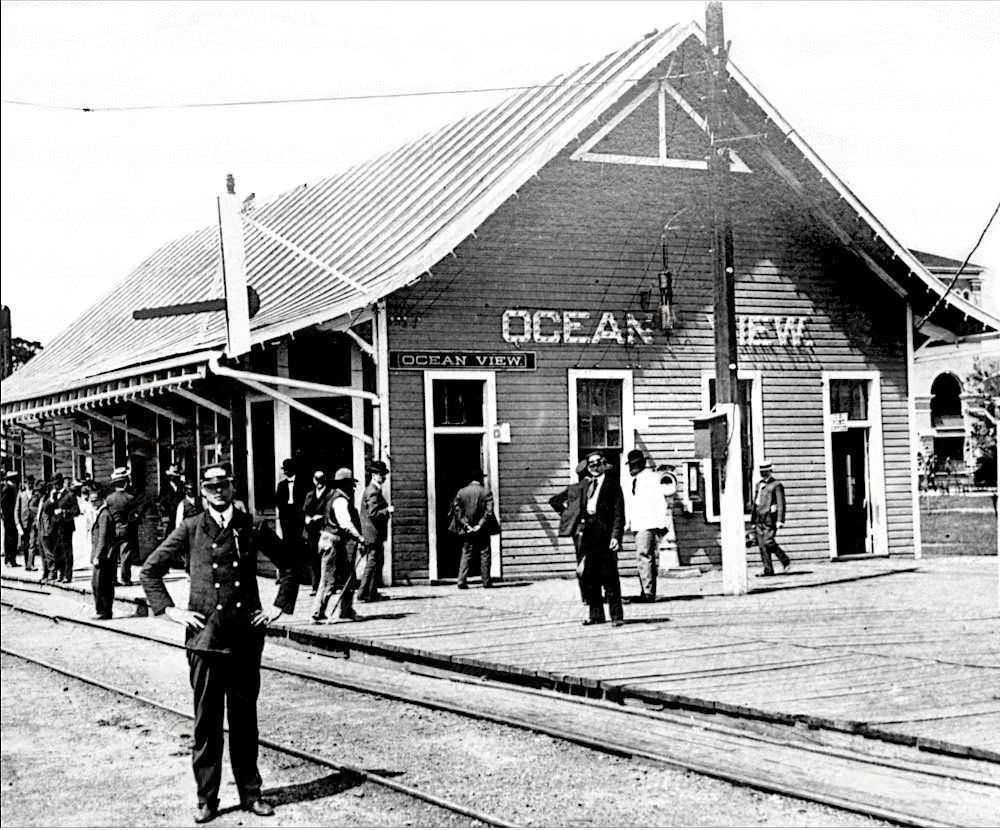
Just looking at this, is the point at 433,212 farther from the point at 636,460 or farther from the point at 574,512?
the point at 574,512

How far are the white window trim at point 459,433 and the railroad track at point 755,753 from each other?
271 inches

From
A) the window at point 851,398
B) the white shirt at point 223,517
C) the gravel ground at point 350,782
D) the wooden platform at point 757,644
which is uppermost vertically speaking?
the window at point 851,398

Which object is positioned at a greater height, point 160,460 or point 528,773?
point 160,460

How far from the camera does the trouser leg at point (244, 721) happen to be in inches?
257

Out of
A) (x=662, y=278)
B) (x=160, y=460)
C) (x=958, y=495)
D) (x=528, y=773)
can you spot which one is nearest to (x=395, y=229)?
(x=662, y=278)

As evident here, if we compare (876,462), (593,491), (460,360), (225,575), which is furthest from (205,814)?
(876,462)

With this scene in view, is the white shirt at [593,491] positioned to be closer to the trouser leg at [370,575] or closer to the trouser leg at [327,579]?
the trouser leg at [327,579]

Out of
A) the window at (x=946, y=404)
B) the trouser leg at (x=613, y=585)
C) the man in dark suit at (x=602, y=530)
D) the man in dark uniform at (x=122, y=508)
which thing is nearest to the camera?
the man in dark suit at (x=602, y=530)

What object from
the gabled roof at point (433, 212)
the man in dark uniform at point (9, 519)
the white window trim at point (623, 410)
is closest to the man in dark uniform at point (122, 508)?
the gabled roof at point (433, 212)

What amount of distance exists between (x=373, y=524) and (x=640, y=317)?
18.5ft

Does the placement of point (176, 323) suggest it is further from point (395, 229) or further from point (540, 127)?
point (540, 127)

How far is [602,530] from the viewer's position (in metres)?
12.8

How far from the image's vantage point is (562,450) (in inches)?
722

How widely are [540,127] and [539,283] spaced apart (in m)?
2.04
